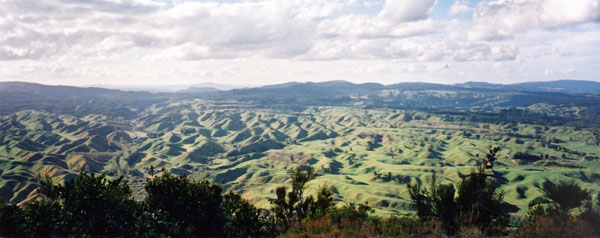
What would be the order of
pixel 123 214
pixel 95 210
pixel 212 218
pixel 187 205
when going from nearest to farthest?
pixel 95 210 < pixel 123 214 < pixel 187 205 < pixel 212 218

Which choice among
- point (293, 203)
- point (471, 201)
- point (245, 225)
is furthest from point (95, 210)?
point (471, 201)

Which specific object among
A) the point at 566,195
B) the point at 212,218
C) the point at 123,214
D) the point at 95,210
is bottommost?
the point at 212,218

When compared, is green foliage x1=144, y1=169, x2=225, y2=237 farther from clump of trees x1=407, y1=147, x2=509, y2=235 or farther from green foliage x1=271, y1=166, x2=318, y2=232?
clump of trees x1=407, y1=147, x2=509, y2=235

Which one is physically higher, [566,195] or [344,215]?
[566,195]

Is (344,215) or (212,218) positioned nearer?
(212,218)

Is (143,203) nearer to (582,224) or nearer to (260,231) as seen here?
(260,231)

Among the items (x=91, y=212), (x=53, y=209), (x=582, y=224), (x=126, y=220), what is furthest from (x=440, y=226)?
(x=53, y=209)

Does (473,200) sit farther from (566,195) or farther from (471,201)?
(566,195)

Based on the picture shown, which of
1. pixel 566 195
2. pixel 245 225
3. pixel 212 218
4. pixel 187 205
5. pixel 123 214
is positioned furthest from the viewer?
pixel 566 195

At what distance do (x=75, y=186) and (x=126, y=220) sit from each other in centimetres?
398

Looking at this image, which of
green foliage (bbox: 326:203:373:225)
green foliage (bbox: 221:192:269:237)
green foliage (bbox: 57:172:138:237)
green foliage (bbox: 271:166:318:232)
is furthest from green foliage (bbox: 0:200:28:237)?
green foliage (bbox: 271:166:318:232)

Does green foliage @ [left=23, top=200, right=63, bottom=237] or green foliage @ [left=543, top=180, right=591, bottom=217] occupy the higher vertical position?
green foliage @ [left=23, top=200, right=63, bottom=237]

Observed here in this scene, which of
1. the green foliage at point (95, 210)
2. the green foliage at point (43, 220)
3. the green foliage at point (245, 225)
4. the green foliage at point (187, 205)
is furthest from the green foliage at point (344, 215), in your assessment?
the green foliage at point (43, 220)

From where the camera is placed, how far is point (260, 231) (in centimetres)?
2289
